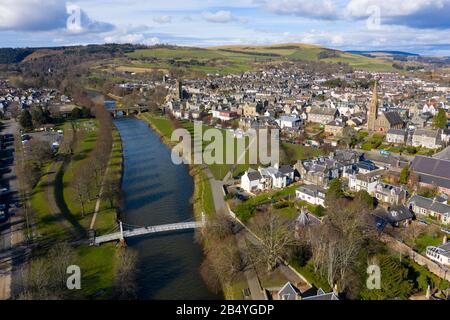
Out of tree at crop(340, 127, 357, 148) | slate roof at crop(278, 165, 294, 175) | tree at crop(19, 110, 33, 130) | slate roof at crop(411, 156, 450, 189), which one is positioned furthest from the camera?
tree at crop(19, 110, 33, 130)

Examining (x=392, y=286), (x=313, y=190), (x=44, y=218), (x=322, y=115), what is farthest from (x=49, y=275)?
(x=322, y=115)

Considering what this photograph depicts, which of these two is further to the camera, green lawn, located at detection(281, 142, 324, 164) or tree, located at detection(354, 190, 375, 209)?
green lawn, located at detection(281, 142, 324, 164)

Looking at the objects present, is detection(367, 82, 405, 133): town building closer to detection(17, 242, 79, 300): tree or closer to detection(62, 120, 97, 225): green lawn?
detection(62, 120, 97, 225): green lawn

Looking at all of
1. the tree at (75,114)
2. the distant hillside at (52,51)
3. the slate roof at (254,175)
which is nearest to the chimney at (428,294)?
the slate roof at (254,175)

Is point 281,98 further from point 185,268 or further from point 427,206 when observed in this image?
point 185,268

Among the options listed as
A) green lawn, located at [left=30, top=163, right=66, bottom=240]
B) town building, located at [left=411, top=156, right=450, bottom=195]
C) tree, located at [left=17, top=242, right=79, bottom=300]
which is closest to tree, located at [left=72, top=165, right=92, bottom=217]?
green lawn, located at [left=30, top=163, right=66, bottom=240]

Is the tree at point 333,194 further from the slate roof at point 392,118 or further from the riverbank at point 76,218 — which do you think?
the slate roof at point 392,118

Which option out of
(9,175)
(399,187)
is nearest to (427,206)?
(399,187)
